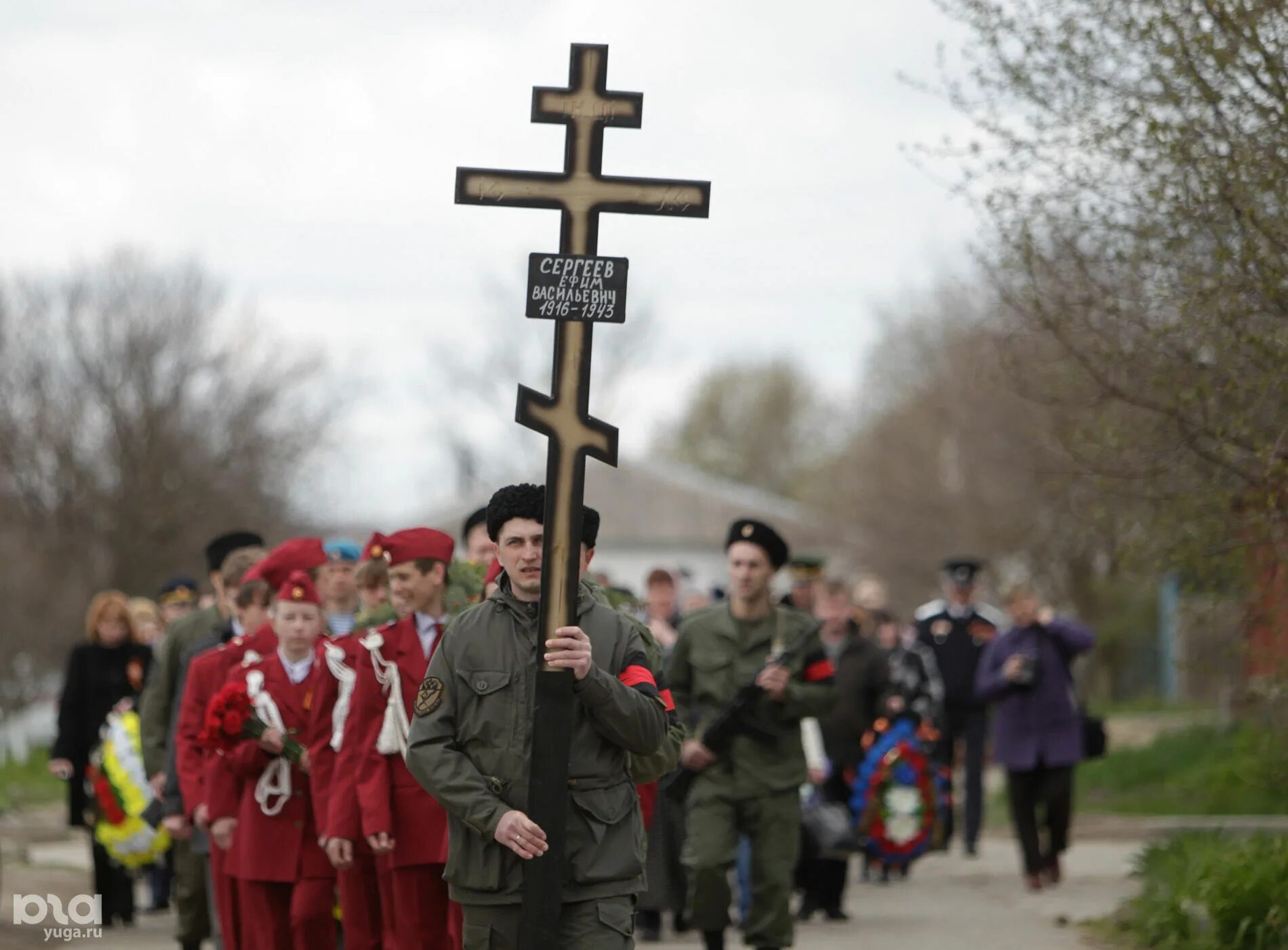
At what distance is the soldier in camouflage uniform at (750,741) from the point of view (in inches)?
389

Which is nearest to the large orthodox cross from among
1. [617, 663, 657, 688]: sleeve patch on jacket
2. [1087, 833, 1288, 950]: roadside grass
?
[617, 663, 657, 688]: sleeve patch on jacket

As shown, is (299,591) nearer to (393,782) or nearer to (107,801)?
(393,782)

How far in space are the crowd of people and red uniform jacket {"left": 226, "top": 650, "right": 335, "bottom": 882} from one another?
0.01m

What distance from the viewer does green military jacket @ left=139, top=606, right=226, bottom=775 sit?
11.2 m

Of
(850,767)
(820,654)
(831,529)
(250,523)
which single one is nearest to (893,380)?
(831,529)

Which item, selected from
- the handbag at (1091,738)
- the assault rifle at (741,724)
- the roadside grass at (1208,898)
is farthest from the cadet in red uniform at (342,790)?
the handbag at (1091,738)

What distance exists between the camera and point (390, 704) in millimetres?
7949

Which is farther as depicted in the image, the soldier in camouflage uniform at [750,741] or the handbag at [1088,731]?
the handbag at [1088,731]

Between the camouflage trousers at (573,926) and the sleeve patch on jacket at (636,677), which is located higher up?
the sleeve patch on jacket at (636,677)

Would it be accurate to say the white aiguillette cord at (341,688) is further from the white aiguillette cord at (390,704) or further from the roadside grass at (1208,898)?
the roadside grass at (1208,898)

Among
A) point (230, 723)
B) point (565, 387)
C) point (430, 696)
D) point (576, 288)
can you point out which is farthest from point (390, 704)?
point (576, 288)

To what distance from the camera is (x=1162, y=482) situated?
33.4 ft

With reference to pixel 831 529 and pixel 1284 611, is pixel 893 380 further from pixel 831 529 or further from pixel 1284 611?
pixel 1284 611

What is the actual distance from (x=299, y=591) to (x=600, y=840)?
2.95m
